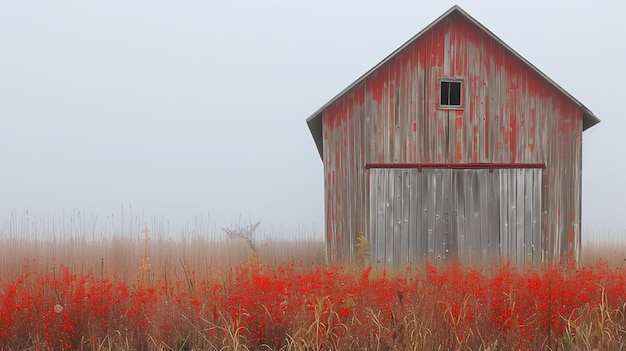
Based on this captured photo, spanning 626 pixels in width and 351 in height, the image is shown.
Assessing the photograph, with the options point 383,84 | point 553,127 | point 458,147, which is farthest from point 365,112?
point 553,127

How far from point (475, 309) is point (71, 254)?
10292mm

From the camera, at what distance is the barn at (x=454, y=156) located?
1279 cm

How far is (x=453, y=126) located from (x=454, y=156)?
68 centimetres

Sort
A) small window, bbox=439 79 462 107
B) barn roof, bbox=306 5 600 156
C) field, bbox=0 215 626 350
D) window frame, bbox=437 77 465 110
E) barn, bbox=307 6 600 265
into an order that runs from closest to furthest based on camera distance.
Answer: field, bbox=0 215 626 350 < barn roof, bbox=306 5 600 156 < barn, bbox=307 6 600 265 < window frame, bbox=437 77 465 110 < small window, bbox=439 79 462 107

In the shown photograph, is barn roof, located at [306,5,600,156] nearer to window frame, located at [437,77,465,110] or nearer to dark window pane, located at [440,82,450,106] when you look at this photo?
window frame, located at [437,77,465,110]

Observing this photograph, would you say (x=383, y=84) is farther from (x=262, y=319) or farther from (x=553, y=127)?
(x=262, y=319)

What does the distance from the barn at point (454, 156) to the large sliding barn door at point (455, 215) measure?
0.02 meters

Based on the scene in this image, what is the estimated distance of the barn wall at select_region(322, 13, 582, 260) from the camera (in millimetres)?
12836

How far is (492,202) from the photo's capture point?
513 inches

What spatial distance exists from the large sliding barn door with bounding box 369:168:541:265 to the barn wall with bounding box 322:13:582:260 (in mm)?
241

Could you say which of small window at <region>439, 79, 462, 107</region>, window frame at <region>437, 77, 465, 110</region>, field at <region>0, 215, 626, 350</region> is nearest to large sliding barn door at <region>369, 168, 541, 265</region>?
window frame at <region>437, 77, 465, 110</region>

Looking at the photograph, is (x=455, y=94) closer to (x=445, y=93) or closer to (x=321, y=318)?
(x=445, y=93)

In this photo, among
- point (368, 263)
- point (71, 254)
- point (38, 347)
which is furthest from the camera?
point (71, 254)

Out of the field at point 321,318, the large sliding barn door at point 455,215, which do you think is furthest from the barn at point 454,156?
the field at point 321,318
